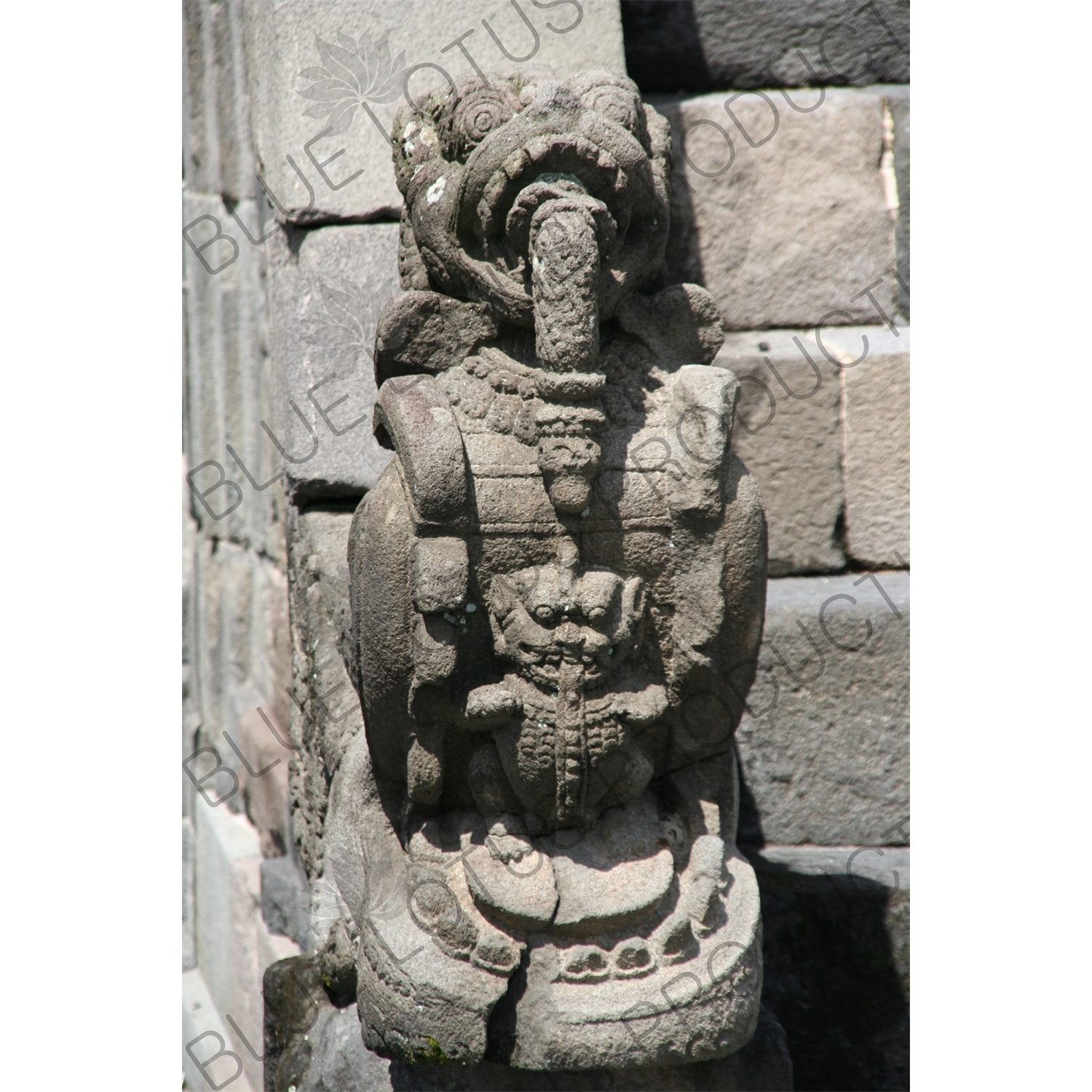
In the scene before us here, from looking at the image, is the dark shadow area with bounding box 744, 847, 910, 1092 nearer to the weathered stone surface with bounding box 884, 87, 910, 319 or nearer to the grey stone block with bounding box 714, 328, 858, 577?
the grey stone block with bounding box 714, 328, 858, 577

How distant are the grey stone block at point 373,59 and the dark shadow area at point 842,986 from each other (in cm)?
168

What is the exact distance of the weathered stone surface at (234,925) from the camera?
9.27 ft

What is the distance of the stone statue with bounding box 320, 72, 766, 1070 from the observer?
67.4 inches

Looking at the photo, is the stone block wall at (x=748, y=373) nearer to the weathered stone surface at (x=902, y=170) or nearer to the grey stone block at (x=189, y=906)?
the weathered stone surface at (x=902, y=170)

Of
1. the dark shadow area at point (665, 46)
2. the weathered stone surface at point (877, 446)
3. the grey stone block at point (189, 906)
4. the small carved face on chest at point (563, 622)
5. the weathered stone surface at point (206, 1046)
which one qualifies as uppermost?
the dark shadow area at point (665, 46)

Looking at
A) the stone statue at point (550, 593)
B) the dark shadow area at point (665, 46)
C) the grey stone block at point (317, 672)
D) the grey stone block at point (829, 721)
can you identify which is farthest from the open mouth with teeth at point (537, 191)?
the grey stone block at point (829, 721)

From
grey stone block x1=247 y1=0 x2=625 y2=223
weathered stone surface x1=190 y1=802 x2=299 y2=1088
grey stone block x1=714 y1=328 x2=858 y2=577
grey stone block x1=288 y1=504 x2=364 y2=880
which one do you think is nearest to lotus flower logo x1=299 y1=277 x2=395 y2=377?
grey stone block x1=247 y1=0 x2=625 y2=223

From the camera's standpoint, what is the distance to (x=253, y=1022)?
283cm

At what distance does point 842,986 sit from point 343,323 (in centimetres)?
169

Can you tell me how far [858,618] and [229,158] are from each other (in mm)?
1865

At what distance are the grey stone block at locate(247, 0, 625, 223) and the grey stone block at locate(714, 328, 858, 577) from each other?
2.21ft

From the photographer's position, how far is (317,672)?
2357 millimetres

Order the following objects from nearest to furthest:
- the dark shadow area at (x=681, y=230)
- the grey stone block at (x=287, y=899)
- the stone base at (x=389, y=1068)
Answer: the stone base at (x=389, y=1068) < the grey stone block at (x=287, y=899) < the dark shadow area at (x=681, y=230)

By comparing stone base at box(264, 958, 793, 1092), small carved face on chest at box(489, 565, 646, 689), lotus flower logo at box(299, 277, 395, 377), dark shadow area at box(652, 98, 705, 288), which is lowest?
stone base at box(264, 958, 793, 1092)
